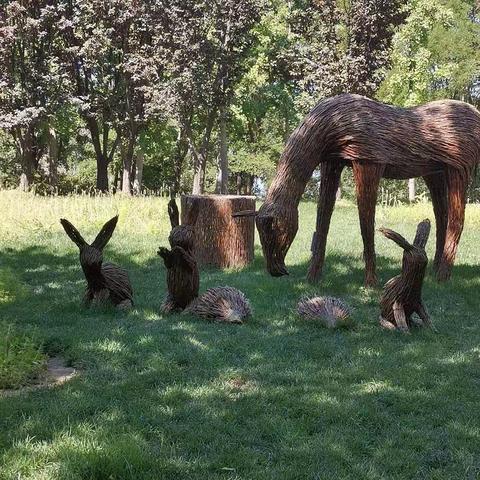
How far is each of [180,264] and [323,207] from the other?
234 cm

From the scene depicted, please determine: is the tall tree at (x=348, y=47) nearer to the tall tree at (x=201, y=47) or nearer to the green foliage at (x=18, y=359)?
the tall tree at (x=201, y=47)

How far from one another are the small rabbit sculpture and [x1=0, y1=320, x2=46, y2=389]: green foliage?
183 cm

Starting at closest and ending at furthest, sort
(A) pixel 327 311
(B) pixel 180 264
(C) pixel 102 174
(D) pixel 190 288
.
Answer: (A) pixel 327 311, (B) pixel 180 264, (D) pixel 190 288, (C) pixel 102 174

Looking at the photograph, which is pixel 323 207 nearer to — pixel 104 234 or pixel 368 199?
pixel 368 199

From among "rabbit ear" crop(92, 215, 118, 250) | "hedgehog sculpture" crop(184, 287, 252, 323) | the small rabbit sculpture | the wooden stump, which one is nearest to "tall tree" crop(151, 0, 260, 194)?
the wooden stump

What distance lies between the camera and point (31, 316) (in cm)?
694

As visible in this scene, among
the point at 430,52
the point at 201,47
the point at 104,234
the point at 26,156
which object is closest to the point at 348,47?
the point at 430,52

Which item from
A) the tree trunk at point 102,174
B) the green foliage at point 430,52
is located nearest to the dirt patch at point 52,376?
the green foliage at point 430,52

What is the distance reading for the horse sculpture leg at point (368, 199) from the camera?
7.51m

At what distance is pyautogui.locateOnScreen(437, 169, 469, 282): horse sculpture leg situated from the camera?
8305mm

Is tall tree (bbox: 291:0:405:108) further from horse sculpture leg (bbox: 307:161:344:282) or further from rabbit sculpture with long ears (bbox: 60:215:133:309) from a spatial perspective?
rabbit sculpture with long ears (bbox: 60:215:133:309)

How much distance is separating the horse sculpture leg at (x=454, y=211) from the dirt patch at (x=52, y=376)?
217 inches

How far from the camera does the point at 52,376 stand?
16.6 ft

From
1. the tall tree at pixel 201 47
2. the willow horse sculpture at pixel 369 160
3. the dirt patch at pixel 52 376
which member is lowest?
the dirt patch at pixel 52 376
